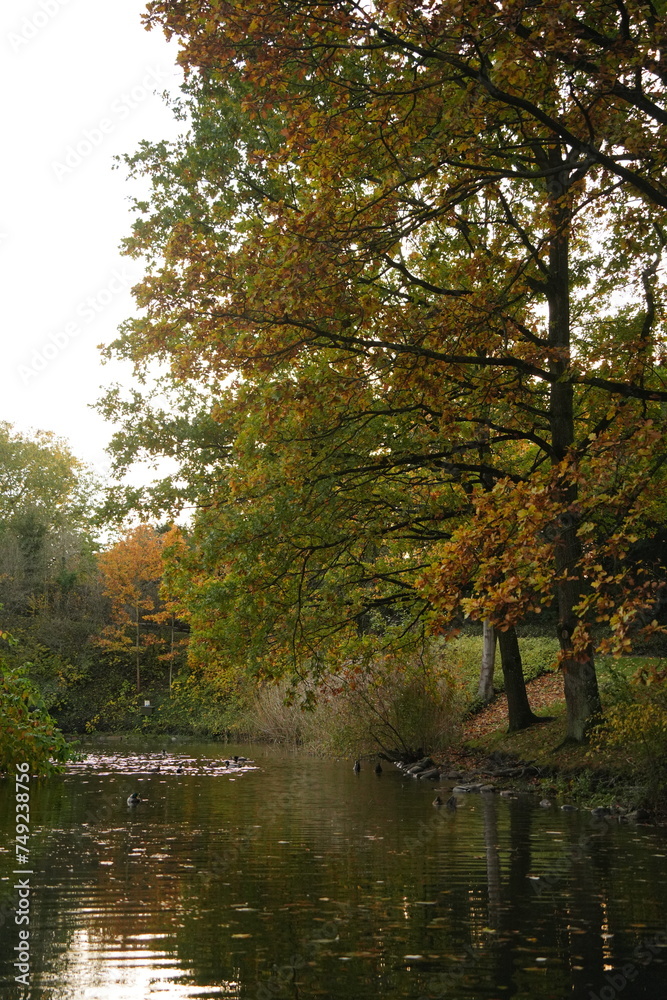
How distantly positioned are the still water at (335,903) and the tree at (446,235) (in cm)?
218

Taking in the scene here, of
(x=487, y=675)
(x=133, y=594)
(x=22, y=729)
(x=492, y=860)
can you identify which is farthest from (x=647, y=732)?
(x=133, y=594)

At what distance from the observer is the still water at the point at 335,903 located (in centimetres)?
531

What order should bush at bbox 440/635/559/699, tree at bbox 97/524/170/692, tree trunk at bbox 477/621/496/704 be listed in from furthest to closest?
tree at bbox 97/524/170/692 → bush at bbox 440/635/559/699 → tree trunk at bbox 477/621/496/704

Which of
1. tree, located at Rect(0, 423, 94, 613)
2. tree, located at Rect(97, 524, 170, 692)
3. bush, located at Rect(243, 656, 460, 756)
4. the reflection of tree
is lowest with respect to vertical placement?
the reflection of tree

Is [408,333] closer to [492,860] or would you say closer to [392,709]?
[492,860]

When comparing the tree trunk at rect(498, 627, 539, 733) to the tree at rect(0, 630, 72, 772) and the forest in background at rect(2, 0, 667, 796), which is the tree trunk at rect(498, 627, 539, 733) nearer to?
the forest in background at rect(2, 0, 667, 796)

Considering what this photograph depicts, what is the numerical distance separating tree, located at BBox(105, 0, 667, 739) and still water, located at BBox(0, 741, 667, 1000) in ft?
7.14

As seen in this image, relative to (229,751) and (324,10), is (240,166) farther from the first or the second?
(229,751)

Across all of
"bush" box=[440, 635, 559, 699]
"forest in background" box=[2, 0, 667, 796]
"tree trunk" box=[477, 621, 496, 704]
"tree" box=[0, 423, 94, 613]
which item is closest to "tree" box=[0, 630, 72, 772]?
"forest in background" box=[2, 0, 667, 796]

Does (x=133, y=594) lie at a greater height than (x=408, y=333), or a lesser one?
lesser

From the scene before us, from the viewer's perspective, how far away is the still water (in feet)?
17.4

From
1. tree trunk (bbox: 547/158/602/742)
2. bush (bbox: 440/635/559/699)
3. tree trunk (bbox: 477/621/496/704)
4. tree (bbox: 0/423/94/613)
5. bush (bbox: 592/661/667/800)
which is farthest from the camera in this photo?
tree (bbox: 0/423/94/613)

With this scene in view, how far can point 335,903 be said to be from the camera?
737 cm

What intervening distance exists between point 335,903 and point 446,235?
39.4 ft
